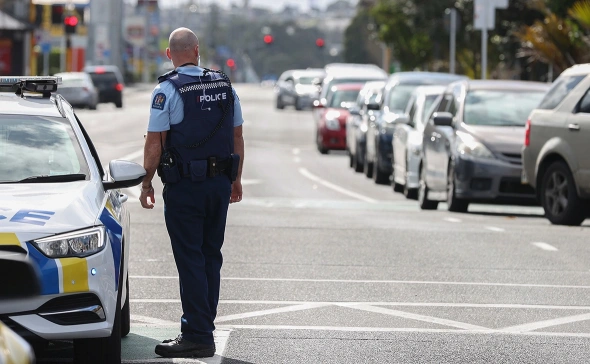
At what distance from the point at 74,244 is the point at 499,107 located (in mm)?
12493

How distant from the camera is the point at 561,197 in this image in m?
16.0

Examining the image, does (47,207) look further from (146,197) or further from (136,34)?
(136,34)

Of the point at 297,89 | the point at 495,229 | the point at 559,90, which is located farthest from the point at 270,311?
the point at 297,89

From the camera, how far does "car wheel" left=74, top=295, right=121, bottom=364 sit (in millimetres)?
7023

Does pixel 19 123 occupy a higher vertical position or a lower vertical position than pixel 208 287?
higher

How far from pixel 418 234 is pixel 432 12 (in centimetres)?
3052

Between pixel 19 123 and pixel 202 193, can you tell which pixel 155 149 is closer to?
pixel 202 193

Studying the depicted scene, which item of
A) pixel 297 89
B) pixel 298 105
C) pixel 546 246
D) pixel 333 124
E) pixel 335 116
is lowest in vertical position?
pixel 298 105

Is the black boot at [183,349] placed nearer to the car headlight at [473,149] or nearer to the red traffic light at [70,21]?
the car headlight at [473,149]

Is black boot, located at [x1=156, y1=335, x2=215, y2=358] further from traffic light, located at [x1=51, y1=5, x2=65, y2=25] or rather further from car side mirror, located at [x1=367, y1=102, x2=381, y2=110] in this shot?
traffic light, located at [x1=51, y1=5, x2=65, y2=25]

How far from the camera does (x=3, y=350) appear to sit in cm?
409

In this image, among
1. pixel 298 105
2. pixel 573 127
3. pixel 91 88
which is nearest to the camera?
pixel 573 127

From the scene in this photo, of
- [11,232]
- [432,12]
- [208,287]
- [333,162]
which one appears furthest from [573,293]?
[432,12]

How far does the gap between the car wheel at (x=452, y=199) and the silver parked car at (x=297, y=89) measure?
41.1m
